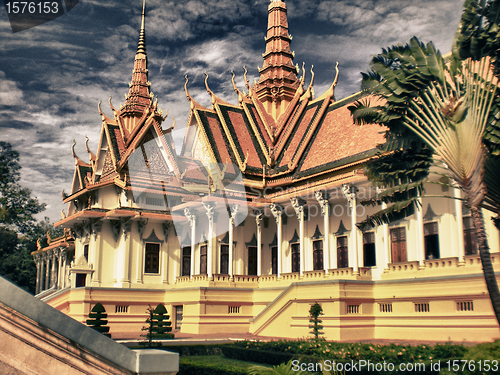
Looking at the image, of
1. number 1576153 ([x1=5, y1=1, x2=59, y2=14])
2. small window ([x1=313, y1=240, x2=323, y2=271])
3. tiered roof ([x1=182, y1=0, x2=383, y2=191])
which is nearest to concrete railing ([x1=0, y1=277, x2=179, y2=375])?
number 1576153 ([x1=5, y1=1, x2=59, y2=14])

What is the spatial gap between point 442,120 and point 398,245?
9.74m

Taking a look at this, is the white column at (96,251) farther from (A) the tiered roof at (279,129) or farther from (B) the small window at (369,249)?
(B) the small window at (369,249)

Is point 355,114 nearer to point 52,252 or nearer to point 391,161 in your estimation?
point 391,161

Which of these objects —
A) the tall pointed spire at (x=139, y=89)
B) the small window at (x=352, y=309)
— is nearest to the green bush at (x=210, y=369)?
the small window at (x=352, y=309)

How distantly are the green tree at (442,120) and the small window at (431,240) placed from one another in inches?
269

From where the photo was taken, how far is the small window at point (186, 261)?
2530 centimetres

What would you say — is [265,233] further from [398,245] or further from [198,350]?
[198,350]

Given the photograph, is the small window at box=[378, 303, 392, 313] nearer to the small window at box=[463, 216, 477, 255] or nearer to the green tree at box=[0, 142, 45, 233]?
the small window at box=[463, 216, 477, 255]

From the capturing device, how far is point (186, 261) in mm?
25453

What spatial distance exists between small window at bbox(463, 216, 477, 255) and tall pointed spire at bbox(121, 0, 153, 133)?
19711mm

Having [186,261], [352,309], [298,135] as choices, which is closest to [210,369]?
[352,309]

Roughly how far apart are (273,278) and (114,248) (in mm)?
8576

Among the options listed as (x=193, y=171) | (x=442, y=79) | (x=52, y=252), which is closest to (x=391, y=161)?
(x=442, y=79)

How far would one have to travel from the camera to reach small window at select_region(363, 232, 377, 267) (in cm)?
1966
